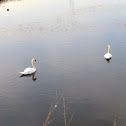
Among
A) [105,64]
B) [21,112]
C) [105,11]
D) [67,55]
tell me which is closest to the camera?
[21,112]

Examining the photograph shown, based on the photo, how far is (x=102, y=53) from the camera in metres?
19.9

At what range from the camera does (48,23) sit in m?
31.1

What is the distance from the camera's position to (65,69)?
16969 millimetres

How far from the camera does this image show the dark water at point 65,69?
11828 mm

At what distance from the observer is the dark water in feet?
38.8

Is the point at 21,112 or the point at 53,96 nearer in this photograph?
the point at 21,112

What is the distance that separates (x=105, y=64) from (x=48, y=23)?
51.6 ft

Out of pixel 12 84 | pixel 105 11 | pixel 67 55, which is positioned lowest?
pixel 12 84

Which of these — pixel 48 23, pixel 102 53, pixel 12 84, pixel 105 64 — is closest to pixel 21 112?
pixel 12 84

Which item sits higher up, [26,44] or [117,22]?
[117,22]

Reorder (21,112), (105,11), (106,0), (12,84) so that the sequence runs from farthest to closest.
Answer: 1. (106,0)
2. (105,11)
3. (12,84)
4. (21,112)

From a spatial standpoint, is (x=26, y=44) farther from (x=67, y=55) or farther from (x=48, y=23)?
(x=48, y=23)

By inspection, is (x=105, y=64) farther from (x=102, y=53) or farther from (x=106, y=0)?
(x=106, y=0)

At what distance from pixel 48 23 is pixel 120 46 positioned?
44.2 ft
